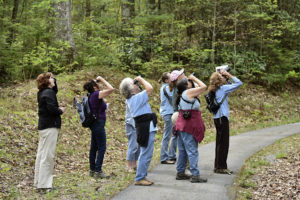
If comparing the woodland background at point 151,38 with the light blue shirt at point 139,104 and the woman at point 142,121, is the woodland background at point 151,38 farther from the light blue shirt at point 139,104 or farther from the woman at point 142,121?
the light blue shirt at point 139,104

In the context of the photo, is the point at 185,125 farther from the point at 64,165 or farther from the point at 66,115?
the point at 66,115

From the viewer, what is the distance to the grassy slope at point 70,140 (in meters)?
6.75

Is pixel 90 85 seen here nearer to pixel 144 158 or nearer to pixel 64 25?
pixel 144 158

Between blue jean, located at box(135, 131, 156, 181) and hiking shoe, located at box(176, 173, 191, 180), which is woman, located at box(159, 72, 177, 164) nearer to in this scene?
hiking shoe, located at box(176, 173, 191, 180)

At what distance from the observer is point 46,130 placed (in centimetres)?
653

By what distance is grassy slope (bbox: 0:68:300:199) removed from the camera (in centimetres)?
675

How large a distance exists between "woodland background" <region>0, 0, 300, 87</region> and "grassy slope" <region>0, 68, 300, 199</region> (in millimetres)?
979

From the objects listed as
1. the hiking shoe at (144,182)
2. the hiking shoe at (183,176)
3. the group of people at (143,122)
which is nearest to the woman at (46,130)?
the group of people at (143,122)

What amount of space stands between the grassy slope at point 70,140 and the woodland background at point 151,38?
3.21 feet

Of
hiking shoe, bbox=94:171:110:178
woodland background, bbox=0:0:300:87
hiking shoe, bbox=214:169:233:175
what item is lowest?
hiking shoe, bbox=94:171:110:178

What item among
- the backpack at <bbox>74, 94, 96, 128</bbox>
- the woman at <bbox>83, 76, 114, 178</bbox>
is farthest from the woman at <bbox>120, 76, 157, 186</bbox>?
the backpack at <bbox>74, 94, 96, 128</bbox>

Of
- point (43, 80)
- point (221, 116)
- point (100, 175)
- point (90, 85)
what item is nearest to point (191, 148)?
point (221, 116)

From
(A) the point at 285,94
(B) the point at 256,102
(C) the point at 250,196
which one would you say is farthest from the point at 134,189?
(A) the point at 285,94

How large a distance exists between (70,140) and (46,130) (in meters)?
3.52
